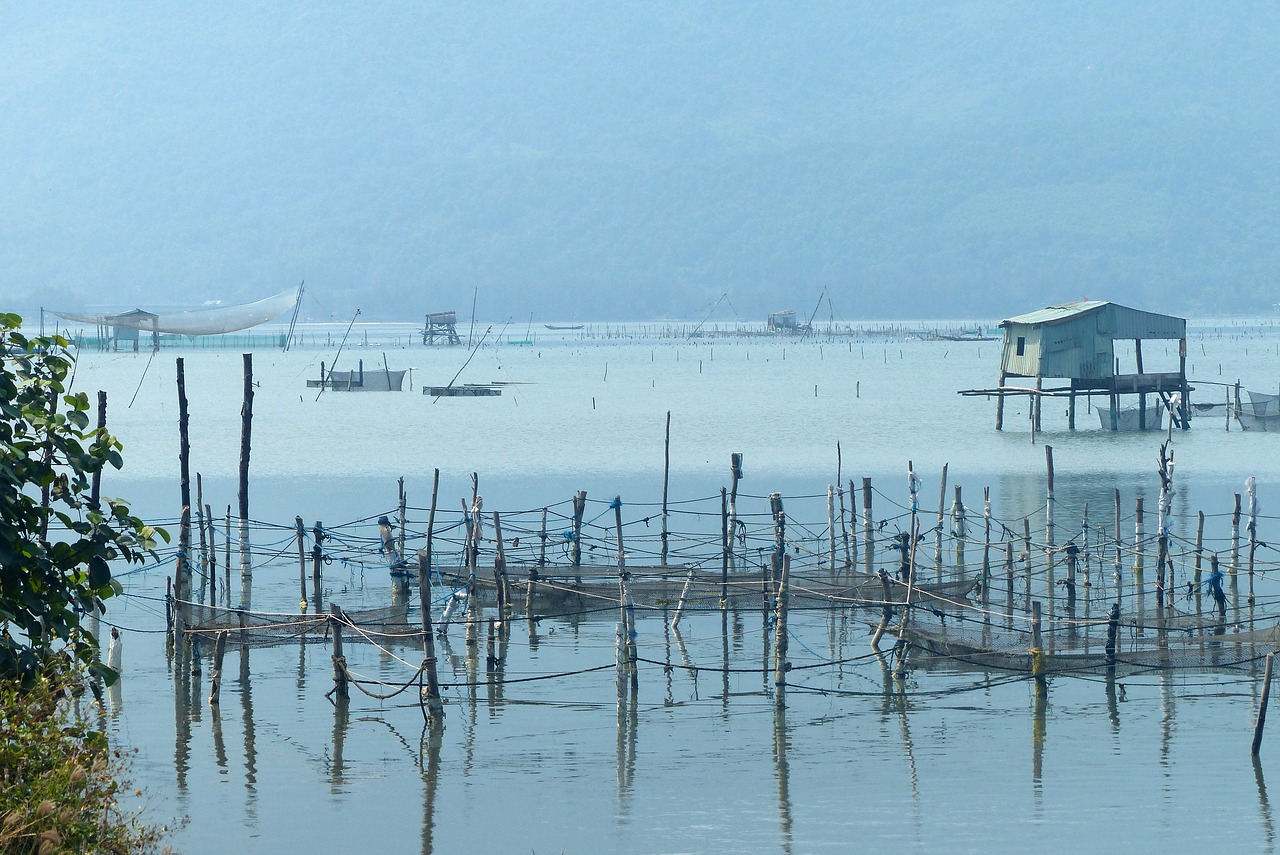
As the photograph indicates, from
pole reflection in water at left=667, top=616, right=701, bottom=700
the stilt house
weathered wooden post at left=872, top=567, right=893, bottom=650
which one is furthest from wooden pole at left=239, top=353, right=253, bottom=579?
the stilt house

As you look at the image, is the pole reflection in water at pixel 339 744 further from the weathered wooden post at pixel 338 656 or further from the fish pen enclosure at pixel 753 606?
the fish pen enclosure at pixel 753 606

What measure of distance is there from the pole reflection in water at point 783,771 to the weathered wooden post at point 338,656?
4.63 m

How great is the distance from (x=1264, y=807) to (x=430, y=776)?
7606 mm

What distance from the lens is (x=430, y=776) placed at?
14367 mm

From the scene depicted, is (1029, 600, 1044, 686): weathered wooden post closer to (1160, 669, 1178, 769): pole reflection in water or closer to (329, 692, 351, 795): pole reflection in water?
(1160, 669, 1178, 769): pole reflection in water

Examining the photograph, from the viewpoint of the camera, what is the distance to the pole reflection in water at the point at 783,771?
42.5 ft

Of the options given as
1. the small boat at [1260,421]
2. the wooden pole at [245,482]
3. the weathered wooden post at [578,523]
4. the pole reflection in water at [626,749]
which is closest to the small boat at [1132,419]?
the small boat at [1260,421]

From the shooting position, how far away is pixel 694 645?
65.2 feet

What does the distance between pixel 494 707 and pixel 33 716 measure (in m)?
9.22

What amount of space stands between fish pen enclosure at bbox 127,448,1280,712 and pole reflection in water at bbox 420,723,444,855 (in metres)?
0.36

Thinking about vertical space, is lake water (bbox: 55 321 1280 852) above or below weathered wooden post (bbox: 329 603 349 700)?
below

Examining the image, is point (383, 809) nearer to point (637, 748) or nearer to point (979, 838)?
point (637, 748)

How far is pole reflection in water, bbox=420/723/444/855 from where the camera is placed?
1288 centimetres

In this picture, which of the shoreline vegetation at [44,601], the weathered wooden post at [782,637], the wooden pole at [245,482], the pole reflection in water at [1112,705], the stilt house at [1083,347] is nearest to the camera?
the shoreline vegetation at [44,601]
